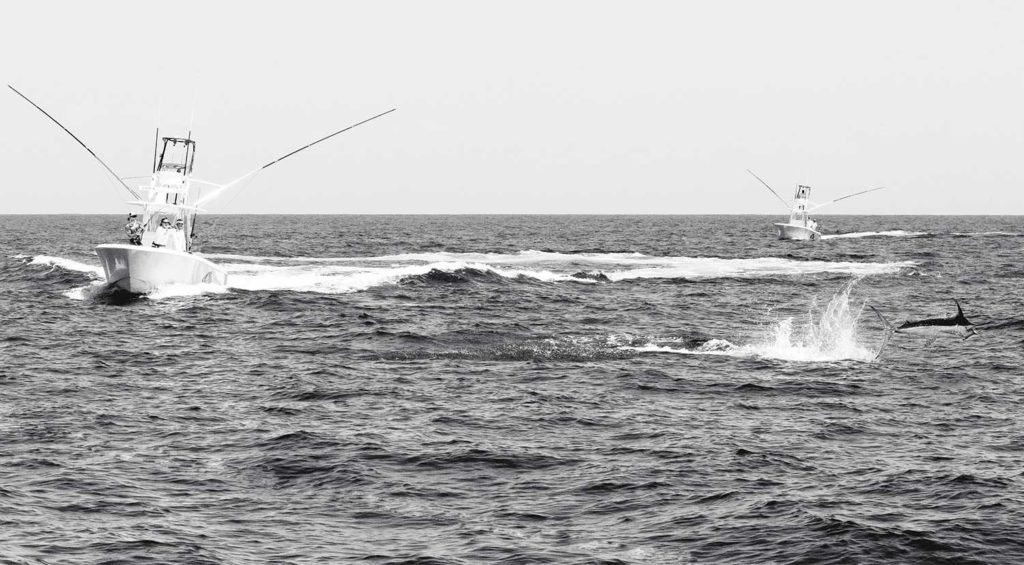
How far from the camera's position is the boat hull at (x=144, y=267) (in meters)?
44.1

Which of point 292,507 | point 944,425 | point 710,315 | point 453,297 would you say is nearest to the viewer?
point 292,507

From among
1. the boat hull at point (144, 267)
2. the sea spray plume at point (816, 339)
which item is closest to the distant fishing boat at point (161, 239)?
the boat hull at point (144, 267)

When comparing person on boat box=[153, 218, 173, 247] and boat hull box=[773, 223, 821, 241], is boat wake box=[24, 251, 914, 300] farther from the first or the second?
boat hull box=[773, 223, 821, 241]

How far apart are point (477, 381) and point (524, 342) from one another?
24.5 feet

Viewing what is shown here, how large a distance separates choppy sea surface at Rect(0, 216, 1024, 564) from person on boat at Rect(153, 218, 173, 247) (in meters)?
2.43

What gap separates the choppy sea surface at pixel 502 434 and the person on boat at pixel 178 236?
2800 millimetres

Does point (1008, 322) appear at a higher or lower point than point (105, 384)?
higher

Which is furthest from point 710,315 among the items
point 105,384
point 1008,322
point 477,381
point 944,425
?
point 105,384

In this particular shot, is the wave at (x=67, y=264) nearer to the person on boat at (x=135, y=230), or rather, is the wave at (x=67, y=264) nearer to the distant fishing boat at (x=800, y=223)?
the person on boat at (x=135, y=230)

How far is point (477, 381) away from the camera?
86.3ft

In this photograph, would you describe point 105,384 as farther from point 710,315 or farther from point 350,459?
point 710,315

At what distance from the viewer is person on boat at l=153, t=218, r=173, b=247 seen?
1784 inches
